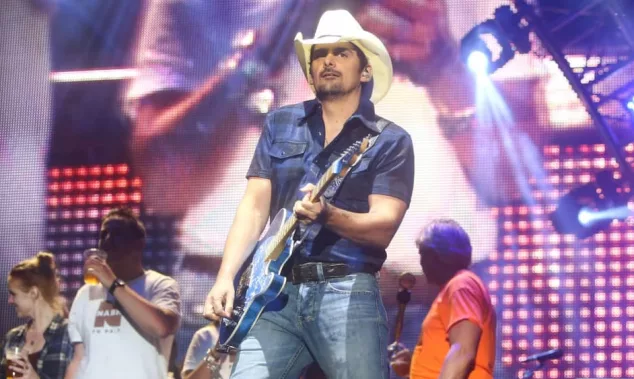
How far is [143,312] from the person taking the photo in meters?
4.53

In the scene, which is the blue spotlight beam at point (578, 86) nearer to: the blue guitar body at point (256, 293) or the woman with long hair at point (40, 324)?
the woman with long hair at point (40, 324)

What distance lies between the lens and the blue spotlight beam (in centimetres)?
602

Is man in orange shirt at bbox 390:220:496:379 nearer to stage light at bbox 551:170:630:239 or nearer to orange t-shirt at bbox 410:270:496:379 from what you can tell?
orange t-shirt at bbox 410:270:496:379

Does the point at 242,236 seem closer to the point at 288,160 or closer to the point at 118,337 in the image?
the point at 288,160

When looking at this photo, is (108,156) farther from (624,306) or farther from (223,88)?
(624,306)

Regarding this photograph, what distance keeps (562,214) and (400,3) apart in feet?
5.78

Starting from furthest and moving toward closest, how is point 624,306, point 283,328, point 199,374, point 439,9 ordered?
point 439,9
point 624,306
point 199,374
point 283,328

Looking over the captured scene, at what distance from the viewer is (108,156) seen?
22.7ft

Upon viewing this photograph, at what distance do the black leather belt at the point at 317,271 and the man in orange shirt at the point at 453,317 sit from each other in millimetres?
1172

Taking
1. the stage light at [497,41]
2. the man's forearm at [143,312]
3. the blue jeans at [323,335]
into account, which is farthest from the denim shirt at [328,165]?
the stage light at [497,41]

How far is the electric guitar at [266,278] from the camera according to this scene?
283cm

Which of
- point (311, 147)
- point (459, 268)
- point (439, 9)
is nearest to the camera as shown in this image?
point (311, 147)

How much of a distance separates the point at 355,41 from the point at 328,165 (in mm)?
488

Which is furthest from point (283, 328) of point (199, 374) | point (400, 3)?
point (400, 3)
